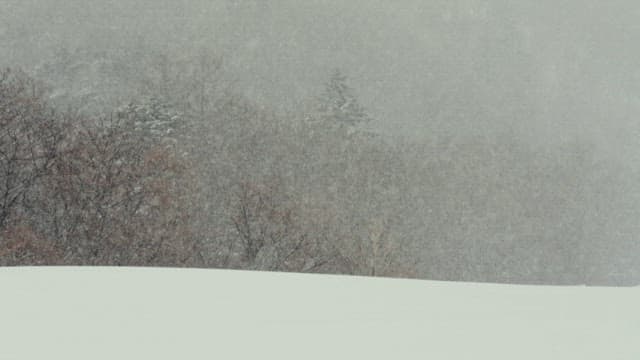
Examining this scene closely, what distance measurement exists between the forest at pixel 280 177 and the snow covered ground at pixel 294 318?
1694 centimetres

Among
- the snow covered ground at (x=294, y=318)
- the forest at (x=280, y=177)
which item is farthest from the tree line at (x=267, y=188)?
the snow covered ground at (x=294, y=318)

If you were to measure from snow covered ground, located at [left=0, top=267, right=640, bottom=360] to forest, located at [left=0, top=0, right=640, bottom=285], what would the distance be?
16942 mm

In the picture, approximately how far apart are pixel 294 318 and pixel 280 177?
3600cm

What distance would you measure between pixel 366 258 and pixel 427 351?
31.2 metres

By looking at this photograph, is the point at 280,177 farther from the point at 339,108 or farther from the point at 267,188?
the point at 339,108

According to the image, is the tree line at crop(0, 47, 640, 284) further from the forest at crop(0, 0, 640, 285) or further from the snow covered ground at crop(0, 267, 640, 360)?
the snow covered ground at crop(0, 267, 640, 360)

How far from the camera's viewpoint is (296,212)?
32531 mm

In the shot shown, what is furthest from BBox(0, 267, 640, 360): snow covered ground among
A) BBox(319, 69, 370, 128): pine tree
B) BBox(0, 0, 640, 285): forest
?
BBox(319, 69, 370, 128): pine tree

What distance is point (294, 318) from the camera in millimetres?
3195

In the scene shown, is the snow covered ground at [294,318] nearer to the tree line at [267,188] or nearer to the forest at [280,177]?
the forest at [280,177]

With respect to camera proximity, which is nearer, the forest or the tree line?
the tree line

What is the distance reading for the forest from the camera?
2339cm

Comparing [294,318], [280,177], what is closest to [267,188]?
[280,177]

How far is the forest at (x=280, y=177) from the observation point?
2339 centimetres
